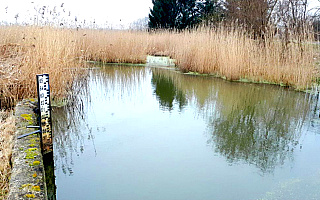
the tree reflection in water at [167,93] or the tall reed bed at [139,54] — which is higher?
the tall reed bed at [139,54]

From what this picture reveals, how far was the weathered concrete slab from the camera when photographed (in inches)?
55.4

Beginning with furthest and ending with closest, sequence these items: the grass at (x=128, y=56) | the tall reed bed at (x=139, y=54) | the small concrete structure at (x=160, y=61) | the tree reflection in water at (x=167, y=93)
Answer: the small concrete structure at (x=160, y=61)
the tree reflection in water at (x=167, y=93)
the tall reed bed at (x=139, y=54)
the grass at (x=128, y=56)

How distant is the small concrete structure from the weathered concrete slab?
657 centimetres

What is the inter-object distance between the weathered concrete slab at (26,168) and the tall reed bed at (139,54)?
4.19ft

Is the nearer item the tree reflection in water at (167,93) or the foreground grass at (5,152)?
the foreground grass at (5,152)

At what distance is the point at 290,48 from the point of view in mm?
5676

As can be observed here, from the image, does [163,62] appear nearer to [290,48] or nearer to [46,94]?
[290,48]

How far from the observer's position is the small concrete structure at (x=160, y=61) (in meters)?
8.72

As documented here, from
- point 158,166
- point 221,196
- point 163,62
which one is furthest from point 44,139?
point 163,62

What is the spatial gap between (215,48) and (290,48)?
1552mm

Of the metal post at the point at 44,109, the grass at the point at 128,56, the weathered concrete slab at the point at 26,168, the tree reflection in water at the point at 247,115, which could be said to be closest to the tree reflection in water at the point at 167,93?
the tree reflection in water at the point at 247,115

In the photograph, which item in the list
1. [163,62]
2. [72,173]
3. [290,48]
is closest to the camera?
[72,173]

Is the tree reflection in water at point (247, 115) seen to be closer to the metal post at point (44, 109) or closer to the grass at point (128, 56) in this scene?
the grass at point (128, 56)

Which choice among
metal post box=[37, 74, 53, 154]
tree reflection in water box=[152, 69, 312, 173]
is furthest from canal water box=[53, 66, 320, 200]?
metal post box=[37, 74, 53, 154]
